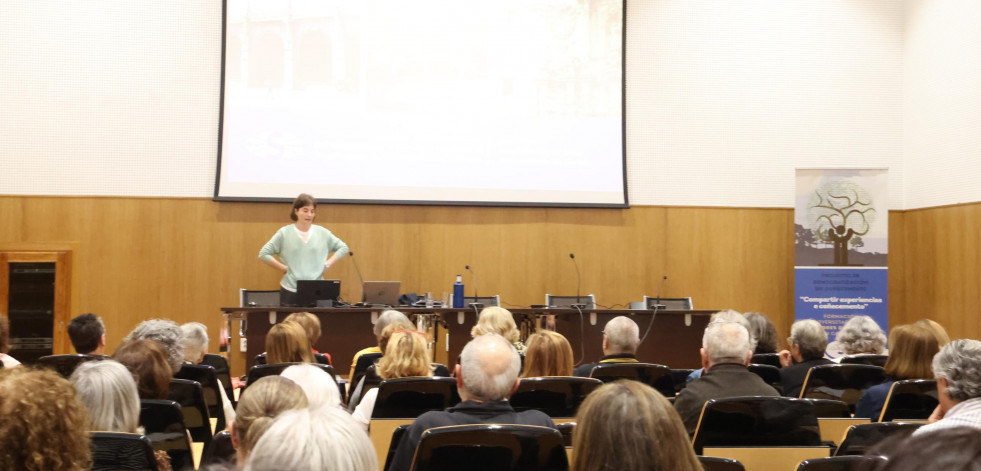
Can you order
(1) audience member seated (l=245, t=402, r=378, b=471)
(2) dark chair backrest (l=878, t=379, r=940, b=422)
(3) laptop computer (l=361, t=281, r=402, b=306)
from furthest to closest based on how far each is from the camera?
1. (3) laptop computer (l=361, t=281, r=402, b=306)
2. (2) dark chair backrest (l=878, t=379, r=940, b=422)
3. (1) audience member seated (l=245, t=402, r=378, b=471)

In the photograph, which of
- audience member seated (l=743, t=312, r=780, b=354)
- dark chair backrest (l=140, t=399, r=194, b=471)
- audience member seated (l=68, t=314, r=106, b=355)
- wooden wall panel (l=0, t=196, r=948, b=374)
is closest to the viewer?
dark chair backrest (l=140, t=399, r=194, b=471)

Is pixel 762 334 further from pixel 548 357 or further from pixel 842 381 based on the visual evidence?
pixel 548 357

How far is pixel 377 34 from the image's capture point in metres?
9.70

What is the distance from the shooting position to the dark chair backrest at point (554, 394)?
3719mm

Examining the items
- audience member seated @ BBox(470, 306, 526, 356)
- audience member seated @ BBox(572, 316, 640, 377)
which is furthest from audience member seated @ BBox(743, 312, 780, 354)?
audience member seated @ BBox(470, 306, 526, 356)

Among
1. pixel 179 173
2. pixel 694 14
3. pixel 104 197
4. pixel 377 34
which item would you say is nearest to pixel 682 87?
pixel 694 14

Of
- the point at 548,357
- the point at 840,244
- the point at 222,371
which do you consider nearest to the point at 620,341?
the point at 548,357

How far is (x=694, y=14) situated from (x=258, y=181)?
547cm

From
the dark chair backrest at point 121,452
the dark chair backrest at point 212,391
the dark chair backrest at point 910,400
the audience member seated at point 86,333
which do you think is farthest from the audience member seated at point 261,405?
the audience member seated at point 86,333

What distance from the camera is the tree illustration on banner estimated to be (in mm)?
9711

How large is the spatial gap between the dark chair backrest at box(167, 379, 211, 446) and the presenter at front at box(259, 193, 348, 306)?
4.53 meters

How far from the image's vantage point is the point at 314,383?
2943 mm

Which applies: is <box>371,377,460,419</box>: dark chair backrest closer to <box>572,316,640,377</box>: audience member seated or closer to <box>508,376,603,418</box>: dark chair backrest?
<box>508,376,603,418</box>: dark chair backrest

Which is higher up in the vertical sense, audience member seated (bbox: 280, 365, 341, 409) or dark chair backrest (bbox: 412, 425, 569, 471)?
audience member seated (bbox: 280, 365, 341, 409)
